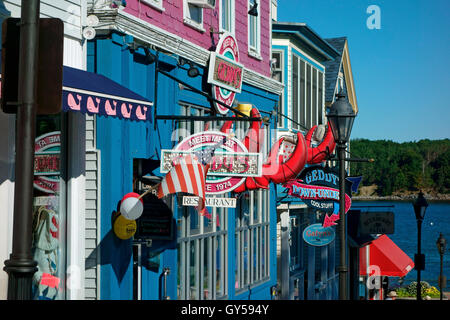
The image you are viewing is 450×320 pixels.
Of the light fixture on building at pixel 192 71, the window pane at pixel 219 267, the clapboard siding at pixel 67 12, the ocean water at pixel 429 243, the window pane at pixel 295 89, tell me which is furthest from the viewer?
the ocean water at pixel 429 243

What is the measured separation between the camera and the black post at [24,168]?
533cm

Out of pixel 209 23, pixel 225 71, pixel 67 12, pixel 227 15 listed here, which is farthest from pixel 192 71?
pixel 227 15

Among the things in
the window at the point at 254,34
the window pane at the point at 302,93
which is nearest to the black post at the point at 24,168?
the window at the point at 254,34

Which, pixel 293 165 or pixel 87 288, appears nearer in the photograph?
pixel 87 288

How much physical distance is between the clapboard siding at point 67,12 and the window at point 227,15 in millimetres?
5623

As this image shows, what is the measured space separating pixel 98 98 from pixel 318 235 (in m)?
9.39

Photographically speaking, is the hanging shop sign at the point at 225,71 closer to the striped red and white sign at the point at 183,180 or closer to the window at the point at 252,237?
the window at the point at 252,237

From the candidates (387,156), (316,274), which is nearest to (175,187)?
(316,274)

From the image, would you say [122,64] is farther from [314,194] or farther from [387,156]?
[387,156]

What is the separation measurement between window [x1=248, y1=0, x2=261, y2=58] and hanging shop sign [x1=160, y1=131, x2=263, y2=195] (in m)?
6.34

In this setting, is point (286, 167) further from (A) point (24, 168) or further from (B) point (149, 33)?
(A) point (24, 168)

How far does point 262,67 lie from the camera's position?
1930 centimetres

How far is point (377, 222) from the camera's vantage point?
72.7 feet

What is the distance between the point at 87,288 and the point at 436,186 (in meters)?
31.5
